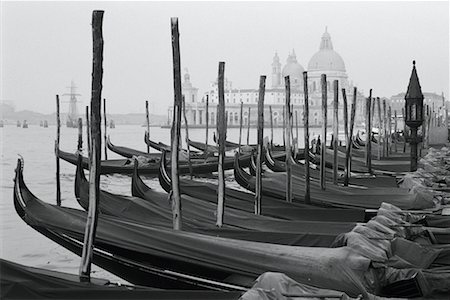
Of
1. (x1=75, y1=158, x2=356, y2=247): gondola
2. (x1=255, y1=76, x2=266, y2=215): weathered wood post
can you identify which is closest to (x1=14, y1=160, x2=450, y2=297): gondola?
(x1=75, y1=158, x2=356, y2=247): gondola


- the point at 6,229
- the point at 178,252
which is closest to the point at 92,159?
the point at 178,252

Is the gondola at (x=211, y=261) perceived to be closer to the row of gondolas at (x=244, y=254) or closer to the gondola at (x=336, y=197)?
the row of gondolas at (x=244, y=254)

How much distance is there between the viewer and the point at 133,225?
327cm

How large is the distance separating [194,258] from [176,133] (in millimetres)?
1338

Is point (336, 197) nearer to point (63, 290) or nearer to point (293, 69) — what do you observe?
point (63, 290)

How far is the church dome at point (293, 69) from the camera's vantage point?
55.5 meters

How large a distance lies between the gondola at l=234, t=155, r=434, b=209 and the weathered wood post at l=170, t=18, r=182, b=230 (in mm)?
1761

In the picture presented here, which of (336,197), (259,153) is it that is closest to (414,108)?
(336,197)

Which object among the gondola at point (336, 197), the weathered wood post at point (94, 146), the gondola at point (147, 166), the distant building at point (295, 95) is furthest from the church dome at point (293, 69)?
the weathered wood post at point (94, 146)

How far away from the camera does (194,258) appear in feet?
9.93

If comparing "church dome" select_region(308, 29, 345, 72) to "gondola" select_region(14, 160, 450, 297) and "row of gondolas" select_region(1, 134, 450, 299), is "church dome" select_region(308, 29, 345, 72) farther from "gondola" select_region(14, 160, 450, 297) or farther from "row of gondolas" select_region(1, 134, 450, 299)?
"gondola" select_region(14, 160, 450, 297)

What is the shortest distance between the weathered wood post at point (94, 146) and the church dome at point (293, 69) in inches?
2053

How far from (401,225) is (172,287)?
4.20 ft

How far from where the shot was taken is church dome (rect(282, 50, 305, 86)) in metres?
55.5
